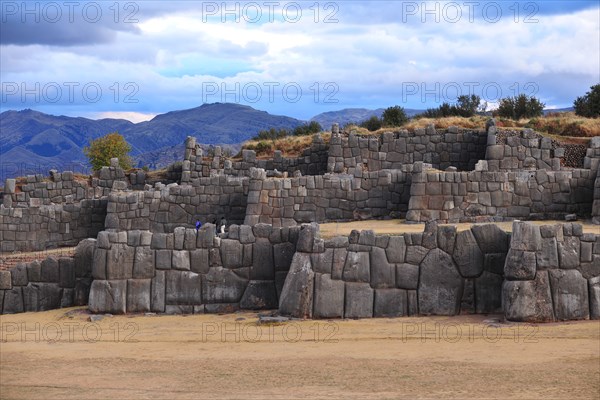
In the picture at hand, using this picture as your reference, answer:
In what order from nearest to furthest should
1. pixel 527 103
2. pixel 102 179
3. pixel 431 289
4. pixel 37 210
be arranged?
pixel 431 289, pixel 37 210, pixel 102 179, pixel 527 103

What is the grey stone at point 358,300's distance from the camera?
56.9 feet

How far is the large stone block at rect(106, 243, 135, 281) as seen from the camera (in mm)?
18656

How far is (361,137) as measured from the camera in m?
34.2

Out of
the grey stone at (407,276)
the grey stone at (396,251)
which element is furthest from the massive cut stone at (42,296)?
the grey stone at (407,276)

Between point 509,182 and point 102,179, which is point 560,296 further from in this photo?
point 102,179

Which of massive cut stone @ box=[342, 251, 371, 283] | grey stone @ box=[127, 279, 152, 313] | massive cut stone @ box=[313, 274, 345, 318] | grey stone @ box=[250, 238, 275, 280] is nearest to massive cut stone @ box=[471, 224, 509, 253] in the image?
massive cut stone @ box=[342, 251, 371, 283]

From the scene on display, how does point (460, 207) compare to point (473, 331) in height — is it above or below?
above

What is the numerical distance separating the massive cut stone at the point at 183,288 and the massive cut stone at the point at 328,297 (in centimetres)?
243

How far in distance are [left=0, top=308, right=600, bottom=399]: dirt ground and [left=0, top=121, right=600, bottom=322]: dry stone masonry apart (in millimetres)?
534

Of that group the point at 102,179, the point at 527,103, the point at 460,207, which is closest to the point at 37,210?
the point at 102,179

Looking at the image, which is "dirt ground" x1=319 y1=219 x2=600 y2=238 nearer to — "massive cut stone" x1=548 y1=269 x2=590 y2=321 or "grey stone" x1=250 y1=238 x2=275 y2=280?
"grey stone" x1=250 y1=238 x2=275 y2=280

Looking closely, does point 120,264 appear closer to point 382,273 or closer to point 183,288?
point 183,288

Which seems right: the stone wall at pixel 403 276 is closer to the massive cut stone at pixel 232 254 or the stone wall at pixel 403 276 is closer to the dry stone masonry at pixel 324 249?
the dry stone masonry at pixel 324 249

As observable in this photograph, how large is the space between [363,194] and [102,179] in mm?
13631
